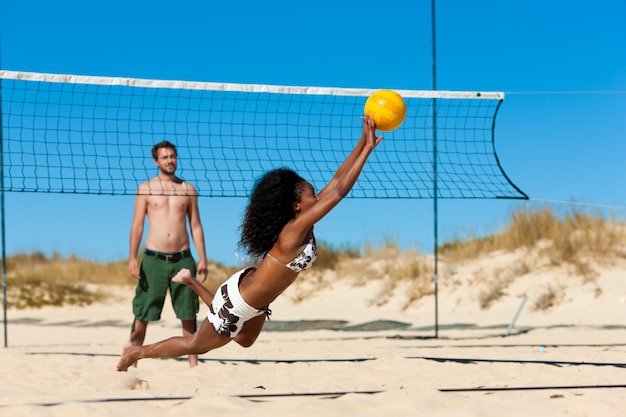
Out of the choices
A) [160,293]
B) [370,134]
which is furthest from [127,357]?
[370,134]

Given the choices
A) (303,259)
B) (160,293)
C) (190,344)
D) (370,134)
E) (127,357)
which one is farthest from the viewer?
(160,293)

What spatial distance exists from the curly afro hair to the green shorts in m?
2.08

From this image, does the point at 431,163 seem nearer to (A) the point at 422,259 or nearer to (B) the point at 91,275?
(A) the point at 422,259

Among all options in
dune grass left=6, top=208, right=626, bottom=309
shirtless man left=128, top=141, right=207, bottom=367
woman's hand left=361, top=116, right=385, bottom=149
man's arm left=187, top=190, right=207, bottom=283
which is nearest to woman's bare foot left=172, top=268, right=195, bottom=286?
shirtless man left=128, top=141, right=207, bottom=367

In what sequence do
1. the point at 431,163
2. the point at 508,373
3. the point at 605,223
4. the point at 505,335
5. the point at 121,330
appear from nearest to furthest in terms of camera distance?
the point at 508,373, the point at 431,163, the point at 505,335, the point at 121,330, the point at 605,223

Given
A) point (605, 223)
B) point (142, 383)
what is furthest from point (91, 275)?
point (142, 383)

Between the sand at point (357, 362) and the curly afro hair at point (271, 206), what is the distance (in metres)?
0.89

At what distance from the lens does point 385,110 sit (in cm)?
511

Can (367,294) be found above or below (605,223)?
below

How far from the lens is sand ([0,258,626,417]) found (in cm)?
419

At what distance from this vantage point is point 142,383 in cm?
594

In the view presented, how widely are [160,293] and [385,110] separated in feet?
9.09

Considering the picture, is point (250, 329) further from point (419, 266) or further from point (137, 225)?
point (419, 266)

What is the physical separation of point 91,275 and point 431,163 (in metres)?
10.8
